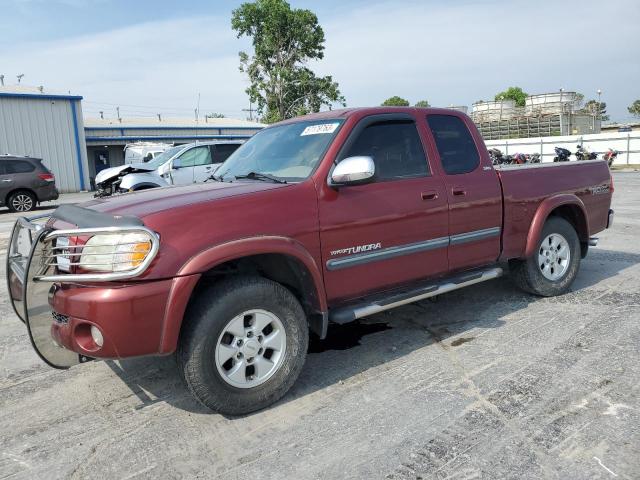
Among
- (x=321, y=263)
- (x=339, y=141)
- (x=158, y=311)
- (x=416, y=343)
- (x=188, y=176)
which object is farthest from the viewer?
(x=188, y=176)

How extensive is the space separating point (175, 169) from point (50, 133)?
18075 mm

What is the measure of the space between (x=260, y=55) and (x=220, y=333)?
47.1 metres

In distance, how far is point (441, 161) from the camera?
14.1 ft

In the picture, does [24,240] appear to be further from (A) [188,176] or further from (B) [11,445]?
(A) [188,176]

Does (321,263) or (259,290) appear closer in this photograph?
(259,290)

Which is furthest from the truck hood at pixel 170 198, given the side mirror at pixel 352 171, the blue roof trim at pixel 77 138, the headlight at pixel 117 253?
the blue roof trim at pixel 77 138

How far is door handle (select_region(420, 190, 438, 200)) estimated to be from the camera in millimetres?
4027

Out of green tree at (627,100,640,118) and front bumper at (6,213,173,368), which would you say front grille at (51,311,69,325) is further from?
green tree at (627,100,640,118)

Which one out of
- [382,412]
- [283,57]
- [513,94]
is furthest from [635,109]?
[382,412]

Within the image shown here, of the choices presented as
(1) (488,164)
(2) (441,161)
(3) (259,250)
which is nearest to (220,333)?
(3) (259,250)

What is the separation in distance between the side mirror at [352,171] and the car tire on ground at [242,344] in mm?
826

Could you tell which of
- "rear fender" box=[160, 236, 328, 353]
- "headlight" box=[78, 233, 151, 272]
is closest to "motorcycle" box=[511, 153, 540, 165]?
"rear fender" box=[160, 236, 328, 353]

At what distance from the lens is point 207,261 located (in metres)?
2.87

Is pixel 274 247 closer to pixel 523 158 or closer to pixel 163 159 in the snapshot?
pixel 163 159
